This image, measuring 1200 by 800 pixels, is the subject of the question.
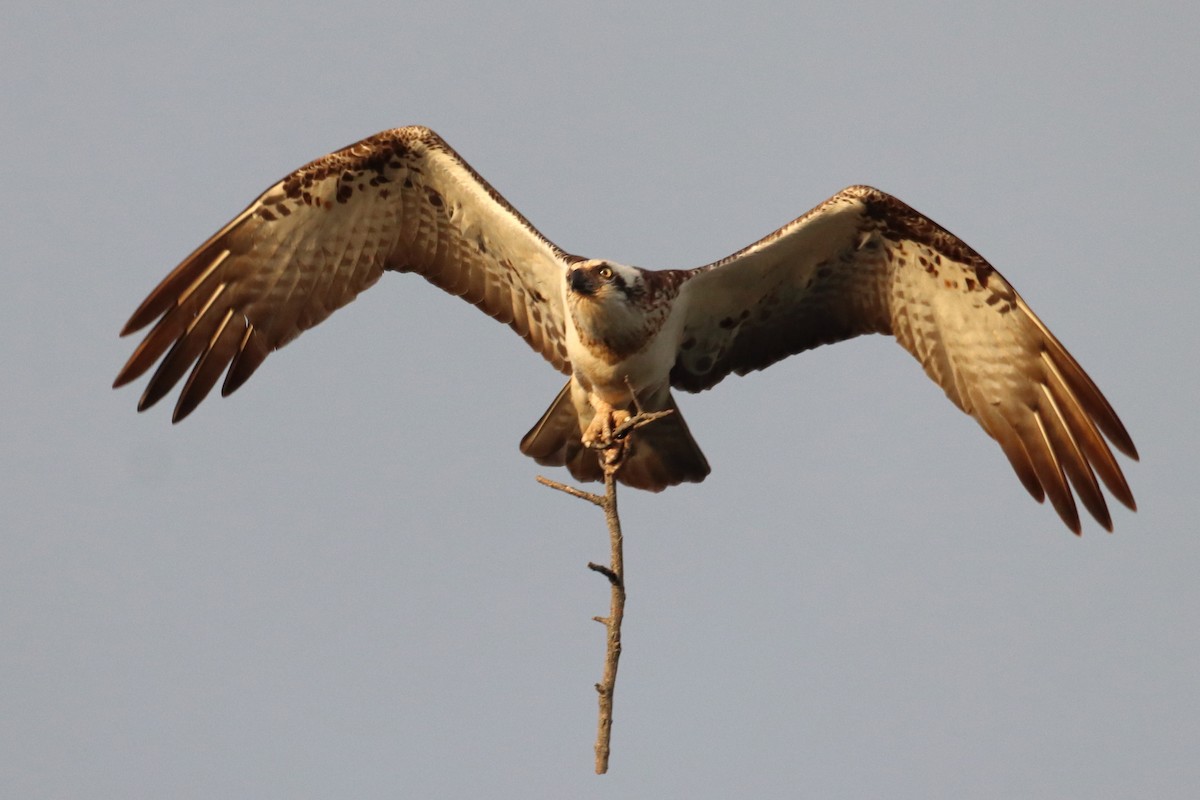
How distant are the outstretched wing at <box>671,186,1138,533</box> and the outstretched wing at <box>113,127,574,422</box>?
4.20 feet

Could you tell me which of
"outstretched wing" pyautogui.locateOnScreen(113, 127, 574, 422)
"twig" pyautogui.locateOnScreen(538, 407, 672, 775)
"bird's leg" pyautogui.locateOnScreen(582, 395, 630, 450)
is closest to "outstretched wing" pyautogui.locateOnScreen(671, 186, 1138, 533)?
"bird's leg" pyautogui.locateOnScreen(582, 395, 630, 450)

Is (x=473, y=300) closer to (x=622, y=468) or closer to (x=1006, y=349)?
(x=622, y=468)

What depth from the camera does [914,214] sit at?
913 centimetres

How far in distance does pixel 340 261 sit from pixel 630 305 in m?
2.26

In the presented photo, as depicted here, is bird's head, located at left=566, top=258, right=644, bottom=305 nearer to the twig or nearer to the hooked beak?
the hooked beak

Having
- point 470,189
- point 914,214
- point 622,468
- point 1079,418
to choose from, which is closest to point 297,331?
point 470,189

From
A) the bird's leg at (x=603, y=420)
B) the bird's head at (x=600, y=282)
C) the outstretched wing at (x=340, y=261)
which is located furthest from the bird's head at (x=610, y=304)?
the outstretched wing at (x=340, y=261)

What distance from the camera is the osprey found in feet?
29.7

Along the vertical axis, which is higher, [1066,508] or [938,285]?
[938,285]

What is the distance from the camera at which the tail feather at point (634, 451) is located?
31.3ft

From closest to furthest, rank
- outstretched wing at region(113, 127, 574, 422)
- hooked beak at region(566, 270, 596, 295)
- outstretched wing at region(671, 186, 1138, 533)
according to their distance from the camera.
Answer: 1. hooked beak at region(566, 270, 596, 295)
2. outstretched wing at region(671, 186, 1138, 533)
3. outstretched wing at region(113, 127, 574, 422)

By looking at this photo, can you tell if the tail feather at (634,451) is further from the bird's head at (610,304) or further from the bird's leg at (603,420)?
the bird's head at (610,304)

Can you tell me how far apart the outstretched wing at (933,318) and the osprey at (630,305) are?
11mm

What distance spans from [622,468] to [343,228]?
252 cm
